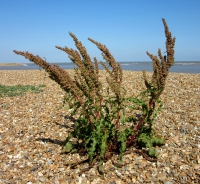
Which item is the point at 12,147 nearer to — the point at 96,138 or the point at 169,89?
A: the point at 96,138

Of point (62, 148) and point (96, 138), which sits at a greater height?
point (96, 138)

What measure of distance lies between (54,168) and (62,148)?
0.60 metres

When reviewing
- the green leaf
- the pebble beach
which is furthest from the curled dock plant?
the pebble beach

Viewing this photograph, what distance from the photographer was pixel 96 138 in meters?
3.59

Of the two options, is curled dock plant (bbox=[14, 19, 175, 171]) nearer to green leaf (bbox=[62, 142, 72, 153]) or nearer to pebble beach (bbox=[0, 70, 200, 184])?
green leaf (bbox=[62, 142, 72, 153])

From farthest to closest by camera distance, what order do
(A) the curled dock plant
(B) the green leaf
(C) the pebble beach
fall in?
(B) the green leaf, (C) the pebble beach, (A) the curled dock plant

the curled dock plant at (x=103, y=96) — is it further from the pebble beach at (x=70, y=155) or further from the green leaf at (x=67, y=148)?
the pebble beach at (x=70, y=155)

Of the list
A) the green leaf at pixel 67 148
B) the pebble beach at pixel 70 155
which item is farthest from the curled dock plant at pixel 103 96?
the pebble beach at pixel 70 155

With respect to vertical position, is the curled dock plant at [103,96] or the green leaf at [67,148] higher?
the curled dock plant at [103,96]

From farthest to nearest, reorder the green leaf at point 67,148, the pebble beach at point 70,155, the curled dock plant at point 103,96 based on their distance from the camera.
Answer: the green leaf at point 67,148
the pebble beach at point 70,155
the curled dock plant at point 103,96

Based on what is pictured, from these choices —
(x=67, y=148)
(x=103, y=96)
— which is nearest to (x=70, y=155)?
(x=67, y=148)

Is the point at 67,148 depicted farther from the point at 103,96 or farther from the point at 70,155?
the point at 103,96

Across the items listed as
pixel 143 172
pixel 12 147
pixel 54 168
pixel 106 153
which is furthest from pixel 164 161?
pixel 12 147

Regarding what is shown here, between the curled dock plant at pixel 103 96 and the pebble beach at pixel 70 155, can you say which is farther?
the pebble beach at pixel 70 155
